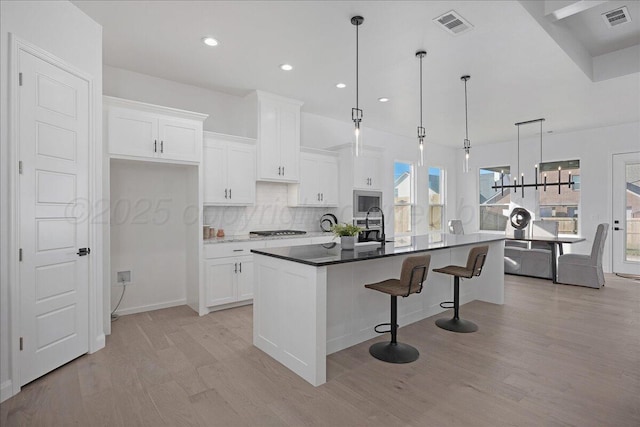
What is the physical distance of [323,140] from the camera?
6.13 m

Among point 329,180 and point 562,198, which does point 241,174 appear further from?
point 562,198

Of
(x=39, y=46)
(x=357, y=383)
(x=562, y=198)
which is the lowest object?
(x=357, y=383)

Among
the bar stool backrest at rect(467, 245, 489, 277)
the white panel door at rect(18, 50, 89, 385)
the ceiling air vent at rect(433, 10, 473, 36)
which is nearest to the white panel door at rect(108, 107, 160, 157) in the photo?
the white panel door at rect(18, 50, 89, 385)

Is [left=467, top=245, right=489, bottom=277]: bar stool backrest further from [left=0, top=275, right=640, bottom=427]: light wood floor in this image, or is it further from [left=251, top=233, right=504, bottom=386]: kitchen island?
[left=0, top=275, right=640, bottom=427]: light wood floor

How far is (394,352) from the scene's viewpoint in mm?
2918

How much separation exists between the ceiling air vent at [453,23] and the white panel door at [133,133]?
3.11 metres

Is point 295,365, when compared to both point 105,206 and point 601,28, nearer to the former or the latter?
point 105,206

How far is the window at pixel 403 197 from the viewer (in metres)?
7.58

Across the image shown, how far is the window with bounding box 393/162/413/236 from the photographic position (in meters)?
7.58

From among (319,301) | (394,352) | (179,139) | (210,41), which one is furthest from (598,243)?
(179,139)

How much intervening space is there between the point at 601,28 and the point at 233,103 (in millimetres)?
4521

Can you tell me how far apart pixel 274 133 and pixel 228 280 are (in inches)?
86.3

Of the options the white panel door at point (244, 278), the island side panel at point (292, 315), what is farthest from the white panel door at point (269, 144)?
the island side panel at point (292, 315)

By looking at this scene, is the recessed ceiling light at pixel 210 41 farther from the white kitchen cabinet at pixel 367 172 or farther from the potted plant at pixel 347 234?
the white kitchen cabinet at pixel 367 172
